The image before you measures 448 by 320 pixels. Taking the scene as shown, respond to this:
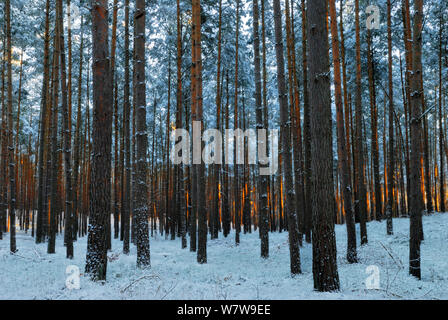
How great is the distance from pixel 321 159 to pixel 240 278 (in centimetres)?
322

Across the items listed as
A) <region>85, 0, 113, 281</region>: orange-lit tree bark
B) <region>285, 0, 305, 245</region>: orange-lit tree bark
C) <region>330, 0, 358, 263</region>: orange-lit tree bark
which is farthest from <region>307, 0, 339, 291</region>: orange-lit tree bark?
<region>285, 0, 305, 245</region>: orange-lit tree bark

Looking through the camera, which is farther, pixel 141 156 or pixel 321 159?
pixel 141 156

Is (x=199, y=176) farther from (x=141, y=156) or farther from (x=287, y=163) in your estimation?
(x=287, y=163)

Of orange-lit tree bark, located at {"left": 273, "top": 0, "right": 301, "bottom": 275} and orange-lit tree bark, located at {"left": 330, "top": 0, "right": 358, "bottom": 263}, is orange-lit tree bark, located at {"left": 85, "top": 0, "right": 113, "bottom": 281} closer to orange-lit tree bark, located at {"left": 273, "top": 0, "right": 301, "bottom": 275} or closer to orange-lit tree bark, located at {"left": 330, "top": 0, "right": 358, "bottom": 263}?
orange-lit tree bark, located at {"left": 273, "top": 0, "right": 301, "bottom": 275}

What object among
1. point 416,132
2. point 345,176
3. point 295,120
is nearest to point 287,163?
point 345,176

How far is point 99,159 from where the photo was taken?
5.45 m

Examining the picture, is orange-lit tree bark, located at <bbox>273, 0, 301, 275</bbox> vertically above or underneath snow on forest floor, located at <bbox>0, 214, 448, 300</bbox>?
above

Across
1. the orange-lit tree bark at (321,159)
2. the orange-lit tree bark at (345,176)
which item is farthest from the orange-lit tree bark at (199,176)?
the orange-lit tree bark at (321,159)

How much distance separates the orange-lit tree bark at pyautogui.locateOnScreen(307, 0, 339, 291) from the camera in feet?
14.5

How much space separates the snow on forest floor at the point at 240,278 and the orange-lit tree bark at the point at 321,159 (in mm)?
387

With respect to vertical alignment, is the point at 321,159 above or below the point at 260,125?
below

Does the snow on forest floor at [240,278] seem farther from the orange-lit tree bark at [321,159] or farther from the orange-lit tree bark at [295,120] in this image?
the orange-lit tree bark at [295,120]

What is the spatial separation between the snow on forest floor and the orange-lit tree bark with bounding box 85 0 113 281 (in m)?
0.48
